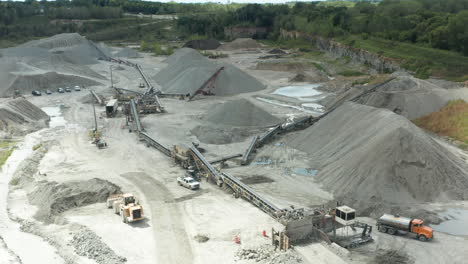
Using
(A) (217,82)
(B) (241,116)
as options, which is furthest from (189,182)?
(A) (217,82)

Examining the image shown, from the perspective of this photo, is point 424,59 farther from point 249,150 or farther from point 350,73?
point 249,150

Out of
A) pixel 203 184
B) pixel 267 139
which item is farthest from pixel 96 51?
pixel 203 184

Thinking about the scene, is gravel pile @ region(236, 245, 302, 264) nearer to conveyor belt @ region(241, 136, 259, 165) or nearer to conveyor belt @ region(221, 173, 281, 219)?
conveyor belt @ region(221, 173, 281, 219)

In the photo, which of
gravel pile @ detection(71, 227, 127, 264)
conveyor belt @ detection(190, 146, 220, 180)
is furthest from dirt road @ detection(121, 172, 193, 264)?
conveyor belt @ detection(190, 146, 220, 180)

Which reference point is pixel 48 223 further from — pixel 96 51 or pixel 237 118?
pixel 96 51

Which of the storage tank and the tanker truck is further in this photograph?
the storage tank

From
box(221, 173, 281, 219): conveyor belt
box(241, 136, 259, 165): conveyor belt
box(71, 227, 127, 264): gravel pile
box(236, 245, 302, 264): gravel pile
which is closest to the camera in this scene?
box(236, 245, 302, 264): gravel pile

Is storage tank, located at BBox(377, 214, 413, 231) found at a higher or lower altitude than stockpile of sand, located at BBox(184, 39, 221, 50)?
lower
